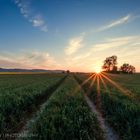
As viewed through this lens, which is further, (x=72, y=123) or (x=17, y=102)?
(x=17, y=102)

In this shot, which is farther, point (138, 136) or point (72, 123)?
point (72, 123)

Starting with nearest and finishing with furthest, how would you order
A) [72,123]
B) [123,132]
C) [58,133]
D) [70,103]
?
[58,133] < [123,132] < [72,123] < [70,103]

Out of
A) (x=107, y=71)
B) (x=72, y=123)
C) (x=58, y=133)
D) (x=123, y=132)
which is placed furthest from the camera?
(x=107, y=71)

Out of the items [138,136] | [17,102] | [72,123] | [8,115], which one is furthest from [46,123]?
[17,102]

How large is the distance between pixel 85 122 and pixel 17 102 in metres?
5.49

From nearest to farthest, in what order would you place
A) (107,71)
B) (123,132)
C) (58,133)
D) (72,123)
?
(58,133)
(123,132)
(72,123)
(107,71)

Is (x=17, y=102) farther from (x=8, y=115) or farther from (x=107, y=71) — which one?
(x=107, y=71)

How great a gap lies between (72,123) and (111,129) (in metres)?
1.91

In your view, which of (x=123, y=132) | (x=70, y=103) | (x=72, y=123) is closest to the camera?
(x=123, y=132)

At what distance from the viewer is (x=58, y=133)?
7629 mm

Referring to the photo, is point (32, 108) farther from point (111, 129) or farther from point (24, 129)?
point (111, 129)

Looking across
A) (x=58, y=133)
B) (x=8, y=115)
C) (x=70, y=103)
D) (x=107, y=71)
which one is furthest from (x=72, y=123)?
(x=107, y=71)

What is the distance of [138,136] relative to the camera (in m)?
7.87

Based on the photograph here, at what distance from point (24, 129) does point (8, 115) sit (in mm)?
1900
